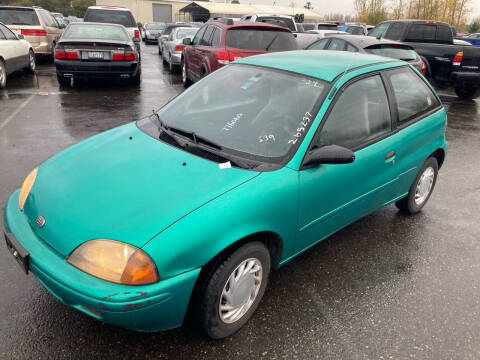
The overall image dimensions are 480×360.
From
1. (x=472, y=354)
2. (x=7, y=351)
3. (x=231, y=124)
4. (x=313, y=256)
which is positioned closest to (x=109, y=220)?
(x=7, y=351)

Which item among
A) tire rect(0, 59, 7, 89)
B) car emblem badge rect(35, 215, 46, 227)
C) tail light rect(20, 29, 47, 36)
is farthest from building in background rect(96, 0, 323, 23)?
car emblem badge rect(35, 215, 46, 227)

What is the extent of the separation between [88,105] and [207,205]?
6.66 m

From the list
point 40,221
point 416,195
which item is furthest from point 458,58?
point 40,221

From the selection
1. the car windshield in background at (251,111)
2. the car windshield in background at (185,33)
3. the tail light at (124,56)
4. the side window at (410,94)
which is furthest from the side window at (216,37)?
the car windshield in background at (185,33)

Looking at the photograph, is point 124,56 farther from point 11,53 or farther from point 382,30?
point 382,30

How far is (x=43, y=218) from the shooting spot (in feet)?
7.31

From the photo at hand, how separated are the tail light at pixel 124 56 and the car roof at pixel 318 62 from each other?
614cm

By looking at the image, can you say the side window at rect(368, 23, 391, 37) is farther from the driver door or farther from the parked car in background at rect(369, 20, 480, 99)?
the driver door

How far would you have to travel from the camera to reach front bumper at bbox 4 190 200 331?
1.90m

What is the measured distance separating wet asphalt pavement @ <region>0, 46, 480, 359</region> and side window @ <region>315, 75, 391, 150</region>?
1045 millimetres

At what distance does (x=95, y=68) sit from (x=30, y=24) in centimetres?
530

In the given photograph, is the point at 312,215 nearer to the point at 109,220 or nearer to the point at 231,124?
the point at 231,124

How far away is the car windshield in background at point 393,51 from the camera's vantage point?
7539 millimetres

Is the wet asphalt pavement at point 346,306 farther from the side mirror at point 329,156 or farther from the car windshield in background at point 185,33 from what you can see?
the car windshield in background at point 185,33
